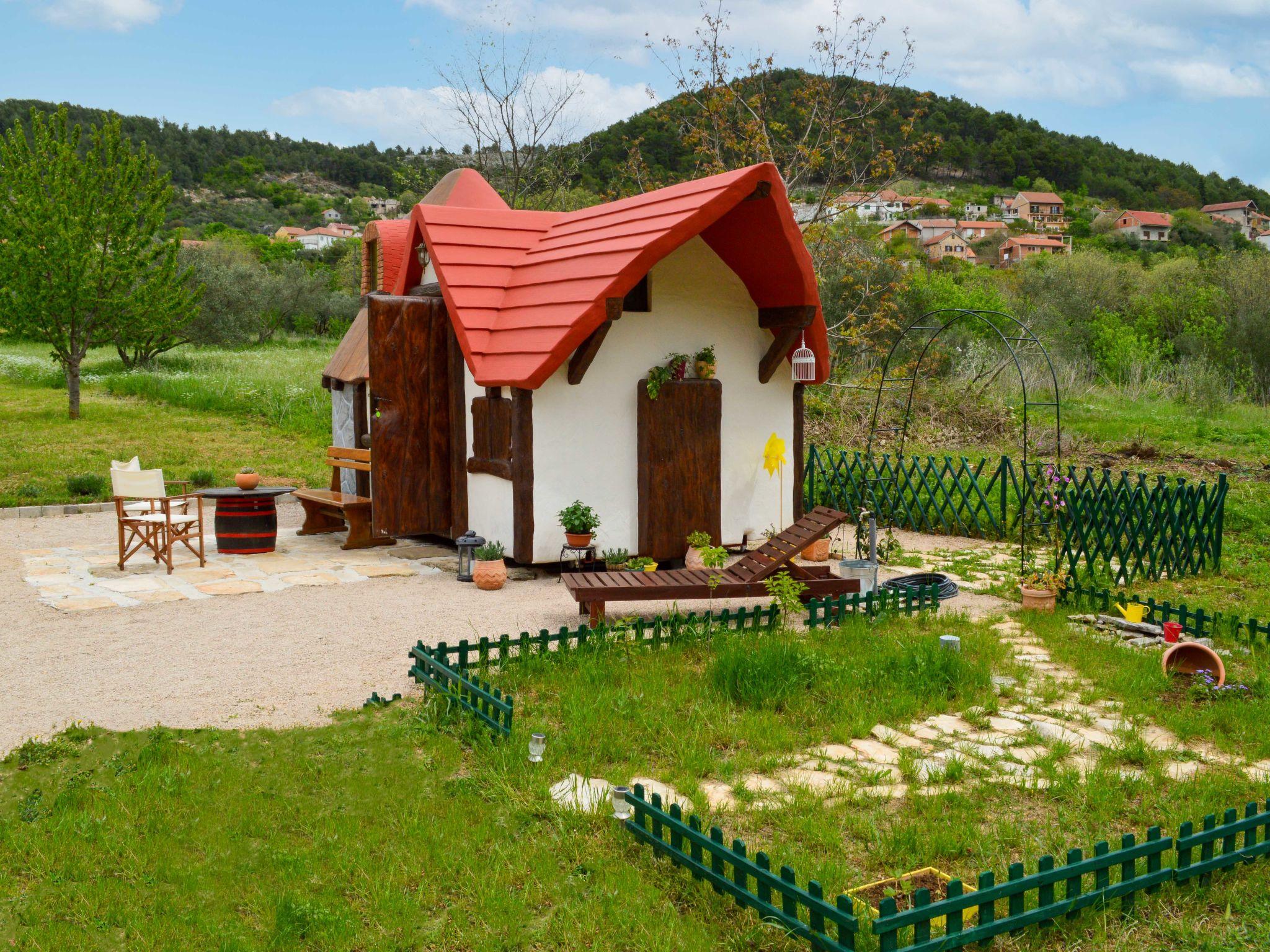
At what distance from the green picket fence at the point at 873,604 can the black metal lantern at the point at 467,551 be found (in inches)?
132

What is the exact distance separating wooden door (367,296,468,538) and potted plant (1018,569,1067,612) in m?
5.70

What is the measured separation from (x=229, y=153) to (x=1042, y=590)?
91.8 meters

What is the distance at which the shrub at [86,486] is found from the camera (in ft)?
48.1

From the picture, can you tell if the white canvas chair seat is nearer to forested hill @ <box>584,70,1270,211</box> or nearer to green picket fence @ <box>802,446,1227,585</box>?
green picket fence @ <box>802,446,1227,585</box>

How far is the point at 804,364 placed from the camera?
10.5 m

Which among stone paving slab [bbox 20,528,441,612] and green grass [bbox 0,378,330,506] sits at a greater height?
green grass [bbox 0,378,330,506]

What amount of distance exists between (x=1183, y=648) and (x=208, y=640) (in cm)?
692

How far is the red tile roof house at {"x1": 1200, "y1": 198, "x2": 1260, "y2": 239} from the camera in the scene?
76000mm

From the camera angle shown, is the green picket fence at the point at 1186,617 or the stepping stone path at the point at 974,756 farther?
the green picket fence at the point at 1186,617

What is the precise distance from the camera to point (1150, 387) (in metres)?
24.2

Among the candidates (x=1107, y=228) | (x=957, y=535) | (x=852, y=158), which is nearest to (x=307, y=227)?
(x=1107, y=228)

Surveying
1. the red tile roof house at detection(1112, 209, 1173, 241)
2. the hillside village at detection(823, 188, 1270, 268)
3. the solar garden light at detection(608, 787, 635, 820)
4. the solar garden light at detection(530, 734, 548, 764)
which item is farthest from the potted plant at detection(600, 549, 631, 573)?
the red tile roof house at detection(1112, 209, 1173, 241)

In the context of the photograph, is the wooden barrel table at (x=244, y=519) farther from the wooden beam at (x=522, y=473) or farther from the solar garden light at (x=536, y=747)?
the solar garden light at (x=536, y=747)

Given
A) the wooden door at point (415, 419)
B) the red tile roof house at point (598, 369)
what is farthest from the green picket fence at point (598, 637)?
the wooden door at point (415, 419)
